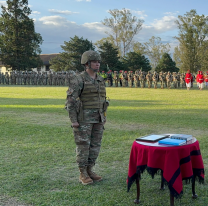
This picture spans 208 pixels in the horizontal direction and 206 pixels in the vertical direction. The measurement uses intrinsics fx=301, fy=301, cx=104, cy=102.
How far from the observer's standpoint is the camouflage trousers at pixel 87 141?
4398 mm

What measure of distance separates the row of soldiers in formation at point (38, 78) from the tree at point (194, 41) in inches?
1077

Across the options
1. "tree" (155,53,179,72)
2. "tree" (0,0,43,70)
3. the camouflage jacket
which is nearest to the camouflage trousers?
the camouflage jacket

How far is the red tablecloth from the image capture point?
349 cm

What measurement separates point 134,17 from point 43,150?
56735mm

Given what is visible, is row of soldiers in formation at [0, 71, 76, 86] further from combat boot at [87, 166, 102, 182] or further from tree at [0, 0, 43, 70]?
combat boot at [87, 166, 102, 182]

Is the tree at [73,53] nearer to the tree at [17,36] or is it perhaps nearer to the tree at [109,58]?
the tree at [109,58]

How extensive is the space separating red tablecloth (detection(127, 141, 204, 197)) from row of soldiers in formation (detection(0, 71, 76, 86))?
35468mm

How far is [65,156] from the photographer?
597 cm

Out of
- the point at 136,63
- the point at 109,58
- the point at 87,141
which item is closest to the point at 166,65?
the point at 136,63

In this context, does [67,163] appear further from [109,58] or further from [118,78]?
[109,58]

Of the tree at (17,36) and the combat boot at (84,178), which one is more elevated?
the tree at (17,36)

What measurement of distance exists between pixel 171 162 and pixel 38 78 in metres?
39.2

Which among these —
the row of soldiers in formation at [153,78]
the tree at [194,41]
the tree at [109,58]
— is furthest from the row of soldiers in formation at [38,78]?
the tree at [194,41]

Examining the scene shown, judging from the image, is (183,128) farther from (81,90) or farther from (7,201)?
(7,201)
